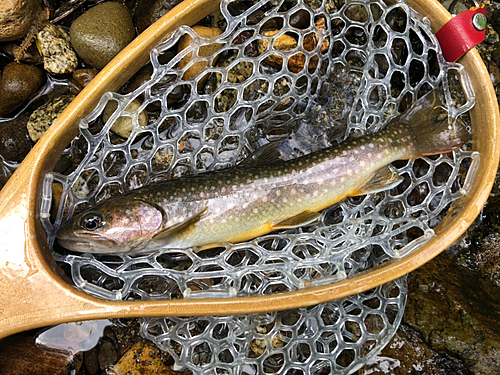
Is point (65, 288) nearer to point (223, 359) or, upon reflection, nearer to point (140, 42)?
point (223, 359)

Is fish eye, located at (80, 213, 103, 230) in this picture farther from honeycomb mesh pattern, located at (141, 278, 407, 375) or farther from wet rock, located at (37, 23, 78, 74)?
wet rock, located at (37, 23, 78, 74)

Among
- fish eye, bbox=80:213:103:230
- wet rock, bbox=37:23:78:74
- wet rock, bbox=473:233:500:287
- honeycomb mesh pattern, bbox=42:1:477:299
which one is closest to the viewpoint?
fish eye, bbox=80:213:103:230

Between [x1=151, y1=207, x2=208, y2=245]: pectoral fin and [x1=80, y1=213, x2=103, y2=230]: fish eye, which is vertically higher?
[x1=80, y1=213, x2=103, y2=230]: fish eye

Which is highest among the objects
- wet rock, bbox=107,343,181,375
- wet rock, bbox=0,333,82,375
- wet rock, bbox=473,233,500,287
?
wet rock, bbox=473,233,500,287

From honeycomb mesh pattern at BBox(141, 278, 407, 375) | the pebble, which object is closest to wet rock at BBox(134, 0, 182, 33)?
the pebble

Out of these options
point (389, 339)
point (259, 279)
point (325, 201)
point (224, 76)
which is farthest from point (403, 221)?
point (224, 76)

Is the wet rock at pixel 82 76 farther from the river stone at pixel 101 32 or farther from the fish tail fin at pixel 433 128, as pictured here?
the fish tail fin at pixel 433 128
